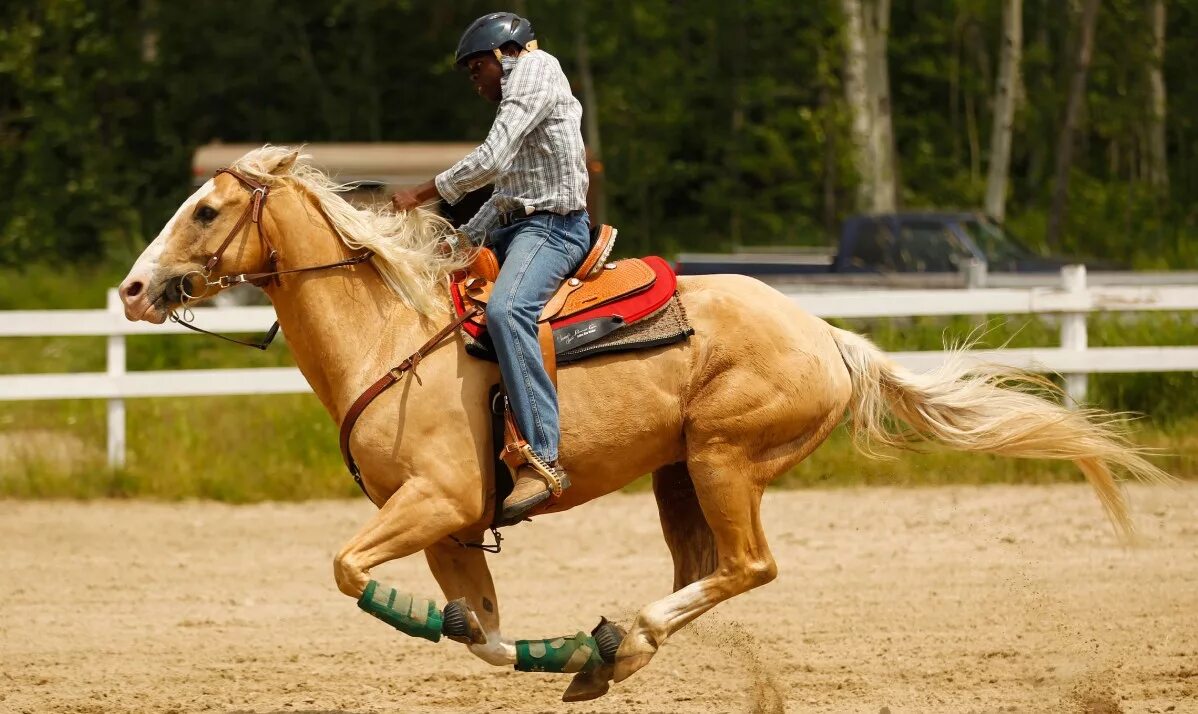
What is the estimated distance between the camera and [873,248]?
17297 mm

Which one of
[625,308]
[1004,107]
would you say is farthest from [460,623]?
[1004,107]

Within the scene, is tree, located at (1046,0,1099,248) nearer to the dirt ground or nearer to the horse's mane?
the dirt ground

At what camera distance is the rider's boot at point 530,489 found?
5594 millimetres

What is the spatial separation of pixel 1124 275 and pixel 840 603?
8.96 metres

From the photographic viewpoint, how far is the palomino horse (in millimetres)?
5578

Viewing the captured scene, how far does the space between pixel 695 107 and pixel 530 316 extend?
27.3 metres

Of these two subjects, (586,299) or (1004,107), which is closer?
(586,299)

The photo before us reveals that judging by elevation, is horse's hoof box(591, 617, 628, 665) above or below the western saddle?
below

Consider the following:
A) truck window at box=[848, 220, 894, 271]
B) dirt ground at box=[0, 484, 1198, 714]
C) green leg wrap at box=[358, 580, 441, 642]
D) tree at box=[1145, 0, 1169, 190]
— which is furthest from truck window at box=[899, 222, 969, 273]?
green leg wrap at box=[358, 580, 441, 642]

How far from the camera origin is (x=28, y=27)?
2772cm

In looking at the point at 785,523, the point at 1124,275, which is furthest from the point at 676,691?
the point at 1124,275

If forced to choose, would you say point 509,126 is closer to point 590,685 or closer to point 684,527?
point 684,527

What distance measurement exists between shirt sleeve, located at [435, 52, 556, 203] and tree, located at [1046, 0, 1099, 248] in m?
17.6

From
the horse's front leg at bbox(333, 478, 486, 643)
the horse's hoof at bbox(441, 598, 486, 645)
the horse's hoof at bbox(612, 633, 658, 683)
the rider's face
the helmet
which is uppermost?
the helmet
